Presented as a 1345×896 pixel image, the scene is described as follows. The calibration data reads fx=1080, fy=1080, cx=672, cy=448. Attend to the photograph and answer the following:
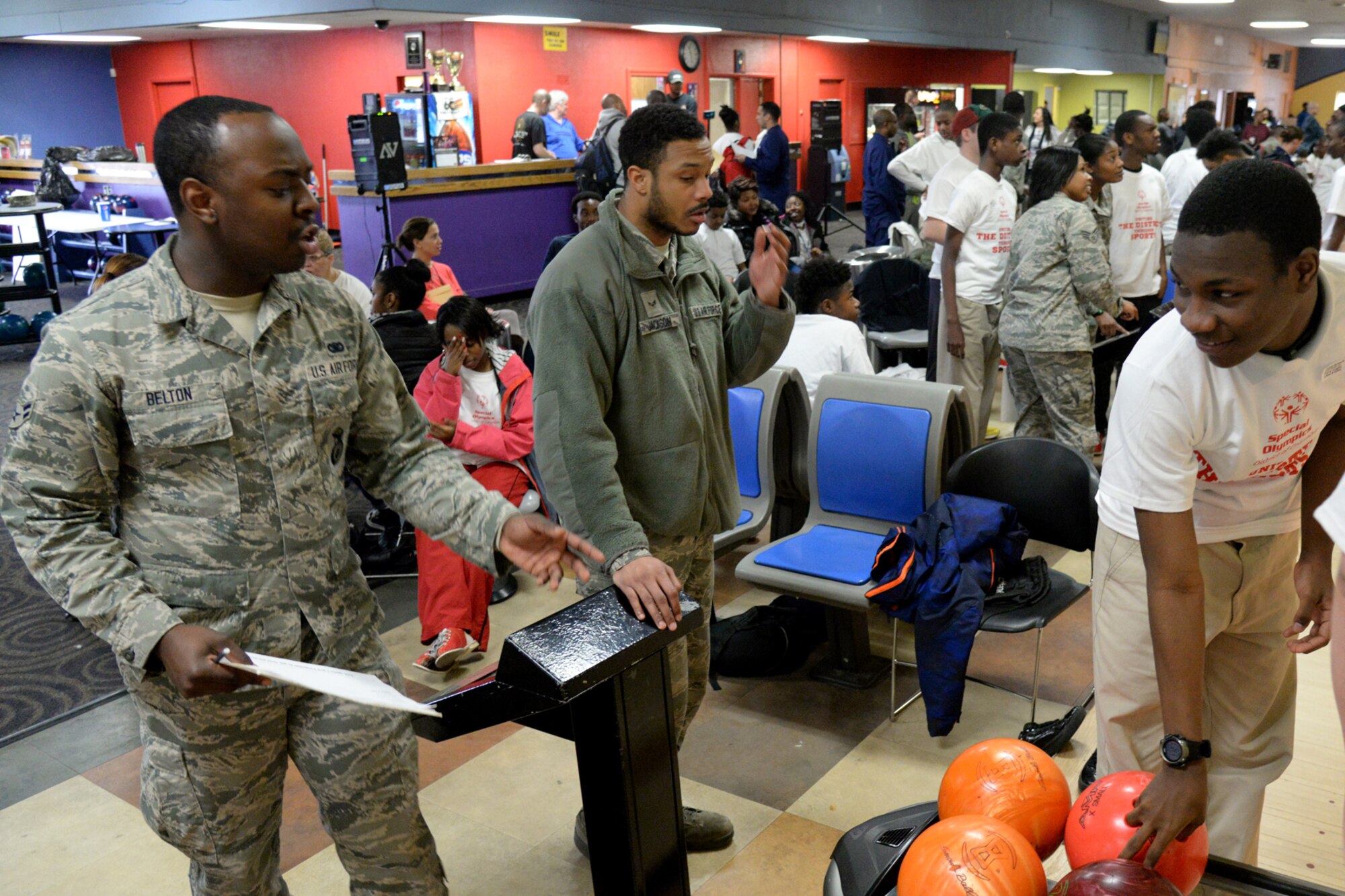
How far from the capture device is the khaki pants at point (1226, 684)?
6.13 ft

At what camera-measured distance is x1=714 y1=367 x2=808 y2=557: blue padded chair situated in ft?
12.9

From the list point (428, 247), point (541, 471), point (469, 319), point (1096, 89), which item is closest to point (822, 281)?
point (469, 319)

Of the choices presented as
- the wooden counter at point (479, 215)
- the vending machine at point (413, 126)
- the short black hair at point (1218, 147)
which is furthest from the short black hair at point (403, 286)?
the vending machine at point (413, 126)

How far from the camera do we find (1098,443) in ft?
18.6

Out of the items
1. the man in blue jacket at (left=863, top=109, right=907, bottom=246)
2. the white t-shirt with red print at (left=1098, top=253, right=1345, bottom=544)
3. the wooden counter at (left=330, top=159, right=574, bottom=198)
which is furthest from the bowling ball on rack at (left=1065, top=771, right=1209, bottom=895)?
the man in blue jacket at (left=863, top=109, right=907, bottom=246)

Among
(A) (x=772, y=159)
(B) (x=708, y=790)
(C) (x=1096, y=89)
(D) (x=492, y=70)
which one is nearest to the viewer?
(B) (x=708, y=790)

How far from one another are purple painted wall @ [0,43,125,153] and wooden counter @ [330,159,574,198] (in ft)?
32.0

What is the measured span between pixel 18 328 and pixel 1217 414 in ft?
34.2

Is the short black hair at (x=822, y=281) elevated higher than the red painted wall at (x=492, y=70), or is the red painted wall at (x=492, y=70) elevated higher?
the red painted wall at (x=492, y=70)

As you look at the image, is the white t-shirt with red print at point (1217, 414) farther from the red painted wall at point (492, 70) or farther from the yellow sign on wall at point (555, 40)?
the yellow sign on wall at point (555, 40)

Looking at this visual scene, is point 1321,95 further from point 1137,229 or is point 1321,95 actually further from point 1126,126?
point 1137,229

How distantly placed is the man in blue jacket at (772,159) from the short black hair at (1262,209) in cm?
929

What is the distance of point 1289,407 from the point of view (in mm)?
1686

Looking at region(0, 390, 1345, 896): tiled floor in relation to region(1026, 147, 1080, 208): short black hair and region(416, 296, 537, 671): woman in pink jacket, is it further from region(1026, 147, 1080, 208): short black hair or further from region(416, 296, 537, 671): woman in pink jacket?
region(1026, 147, 1080, 208): short black hair
